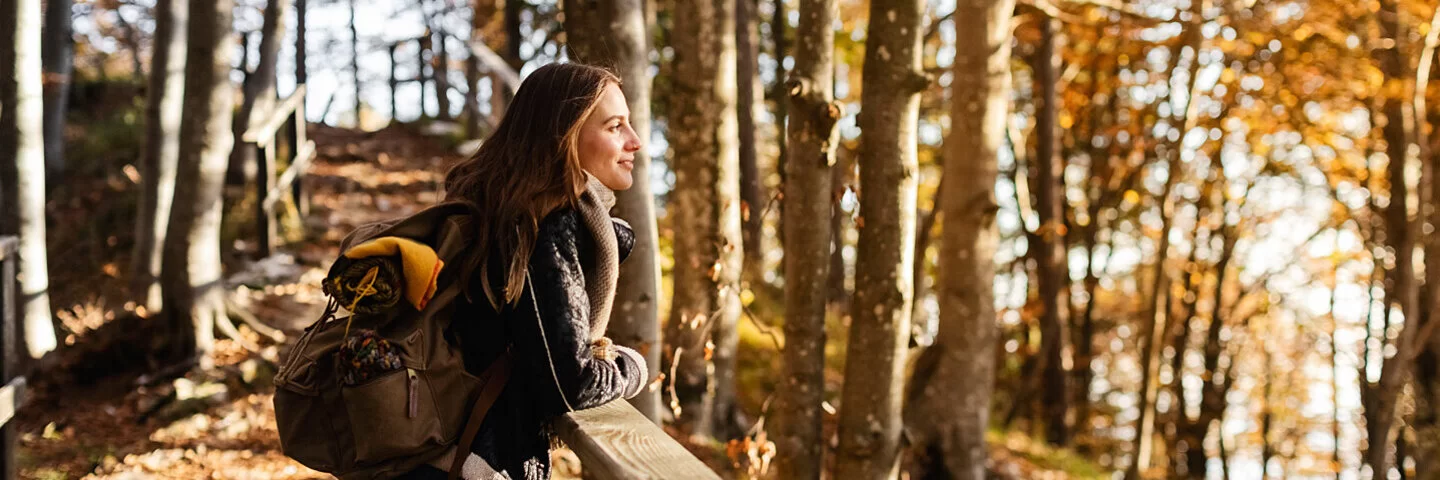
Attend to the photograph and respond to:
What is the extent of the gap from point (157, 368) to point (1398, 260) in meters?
10.6

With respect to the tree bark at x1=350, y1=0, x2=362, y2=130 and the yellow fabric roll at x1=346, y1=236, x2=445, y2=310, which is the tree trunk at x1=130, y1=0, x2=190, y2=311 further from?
the tree bark at x1=350, y1=0, x2=362, y2=130

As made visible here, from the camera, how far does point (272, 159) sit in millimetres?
9820

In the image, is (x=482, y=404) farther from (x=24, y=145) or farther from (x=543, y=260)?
(x=24, y=145)

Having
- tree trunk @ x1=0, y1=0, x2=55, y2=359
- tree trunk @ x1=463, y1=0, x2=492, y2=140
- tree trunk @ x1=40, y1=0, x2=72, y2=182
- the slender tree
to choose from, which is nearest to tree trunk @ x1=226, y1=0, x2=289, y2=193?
tree trunk @ x1=40, y1=0, x2=72, y2=182

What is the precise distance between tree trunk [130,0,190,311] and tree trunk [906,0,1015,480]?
542 centimetres

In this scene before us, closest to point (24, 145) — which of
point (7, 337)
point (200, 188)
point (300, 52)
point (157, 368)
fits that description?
point (200, 188)

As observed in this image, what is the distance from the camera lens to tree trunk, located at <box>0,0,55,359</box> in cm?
679

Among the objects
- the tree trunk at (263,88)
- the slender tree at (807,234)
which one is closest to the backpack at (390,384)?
the slender tree at (807,234)

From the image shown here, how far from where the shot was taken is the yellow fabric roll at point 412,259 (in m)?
1.89

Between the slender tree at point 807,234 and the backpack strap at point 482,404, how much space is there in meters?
3.11

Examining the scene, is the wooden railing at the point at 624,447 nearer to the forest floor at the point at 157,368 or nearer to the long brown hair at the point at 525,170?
the long brown hair at the point at 525,170

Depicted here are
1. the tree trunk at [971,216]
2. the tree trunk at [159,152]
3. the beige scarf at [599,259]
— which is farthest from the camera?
the tree trunk at [159,152]

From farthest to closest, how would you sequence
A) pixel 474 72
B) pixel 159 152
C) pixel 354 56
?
pixel 354 56, pixel 474 72, pixel 159 152

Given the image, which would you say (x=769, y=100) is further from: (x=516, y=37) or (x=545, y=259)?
(x=545, y=259)
